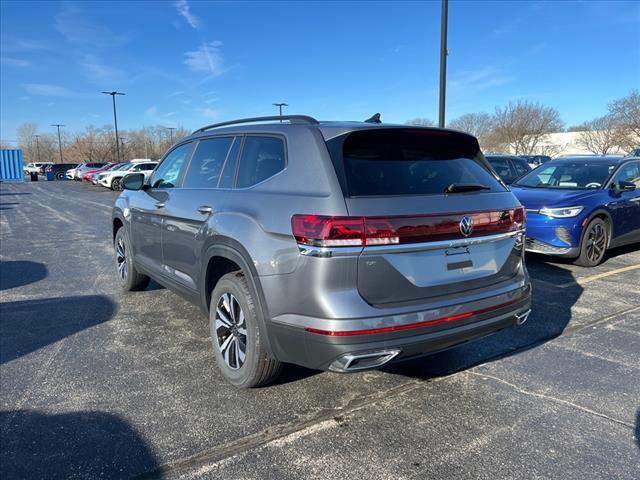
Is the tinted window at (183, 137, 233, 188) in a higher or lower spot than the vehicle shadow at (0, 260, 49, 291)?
higher

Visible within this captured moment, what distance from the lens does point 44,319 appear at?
15.9 ft

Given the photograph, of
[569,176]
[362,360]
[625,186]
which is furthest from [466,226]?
[569,176]

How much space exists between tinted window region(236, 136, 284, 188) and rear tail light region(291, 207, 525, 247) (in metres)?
0.61

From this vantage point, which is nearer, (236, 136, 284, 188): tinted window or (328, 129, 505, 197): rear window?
(328, 129, 505, 197): rear window

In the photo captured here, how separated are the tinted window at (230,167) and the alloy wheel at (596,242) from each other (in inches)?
218

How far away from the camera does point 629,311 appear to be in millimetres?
4988

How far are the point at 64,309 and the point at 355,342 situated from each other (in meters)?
3.99

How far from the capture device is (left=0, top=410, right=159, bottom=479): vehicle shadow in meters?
2.46

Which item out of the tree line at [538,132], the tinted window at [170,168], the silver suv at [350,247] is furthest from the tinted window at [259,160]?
the tree line at [538,132]

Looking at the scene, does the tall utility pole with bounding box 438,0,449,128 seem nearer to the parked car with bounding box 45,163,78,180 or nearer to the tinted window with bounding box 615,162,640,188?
the tinted window with bounding box 615,162,640,188

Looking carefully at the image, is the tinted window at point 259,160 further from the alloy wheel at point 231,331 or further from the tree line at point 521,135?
the tree line at point 521,135

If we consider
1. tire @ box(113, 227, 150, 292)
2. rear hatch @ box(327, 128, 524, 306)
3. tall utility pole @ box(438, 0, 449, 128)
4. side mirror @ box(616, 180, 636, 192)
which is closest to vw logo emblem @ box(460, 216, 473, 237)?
rear hatch @ box(327, 128, 524, 306)

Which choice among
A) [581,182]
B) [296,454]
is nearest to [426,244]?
[296,454]

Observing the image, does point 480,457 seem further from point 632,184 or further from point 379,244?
point 632,184
